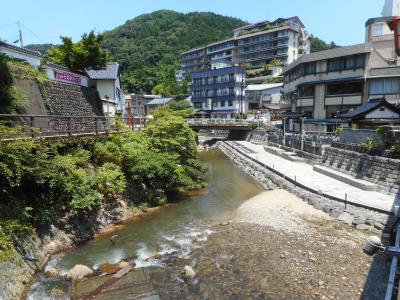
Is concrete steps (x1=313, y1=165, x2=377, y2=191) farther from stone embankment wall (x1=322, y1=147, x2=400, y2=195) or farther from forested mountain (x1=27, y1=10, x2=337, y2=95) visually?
forested mountain (x1=27, y1=10, x2=337, y2=95)

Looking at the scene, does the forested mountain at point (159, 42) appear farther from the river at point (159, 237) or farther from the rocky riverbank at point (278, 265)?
the rocky riverbank at point (278, 265)

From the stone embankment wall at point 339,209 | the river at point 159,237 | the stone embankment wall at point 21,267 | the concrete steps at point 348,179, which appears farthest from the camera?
the concrete steps at point 348,179

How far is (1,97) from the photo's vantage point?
52.1ft

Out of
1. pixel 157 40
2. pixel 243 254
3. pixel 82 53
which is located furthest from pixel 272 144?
pixel 157 40

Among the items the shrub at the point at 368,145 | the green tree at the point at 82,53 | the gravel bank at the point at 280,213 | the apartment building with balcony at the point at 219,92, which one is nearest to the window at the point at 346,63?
the shrub at the point at 368,145

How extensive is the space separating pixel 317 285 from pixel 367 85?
36.2 metres

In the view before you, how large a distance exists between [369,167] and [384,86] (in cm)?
2285

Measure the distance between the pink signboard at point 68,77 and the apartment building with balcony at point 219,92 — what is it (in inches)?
1925

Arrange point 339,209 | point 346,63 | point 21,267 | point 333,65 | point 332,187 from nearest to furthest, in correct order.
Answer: point 21,267
point 339,209
point 332,187
point 346,63
point 333,65

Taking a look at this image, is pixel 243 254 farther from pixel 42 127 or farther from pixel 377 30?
pixel 377 30

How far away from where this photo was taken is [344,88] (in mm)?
41531

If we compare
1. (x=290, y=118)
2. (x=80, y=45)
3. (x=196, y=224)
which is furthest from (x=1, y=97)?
(x=290, y=118)

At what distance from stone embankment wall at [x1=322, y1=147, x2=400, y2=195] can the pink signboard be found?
23423 millimetres

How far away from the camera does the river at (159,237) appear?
38.8 ft
